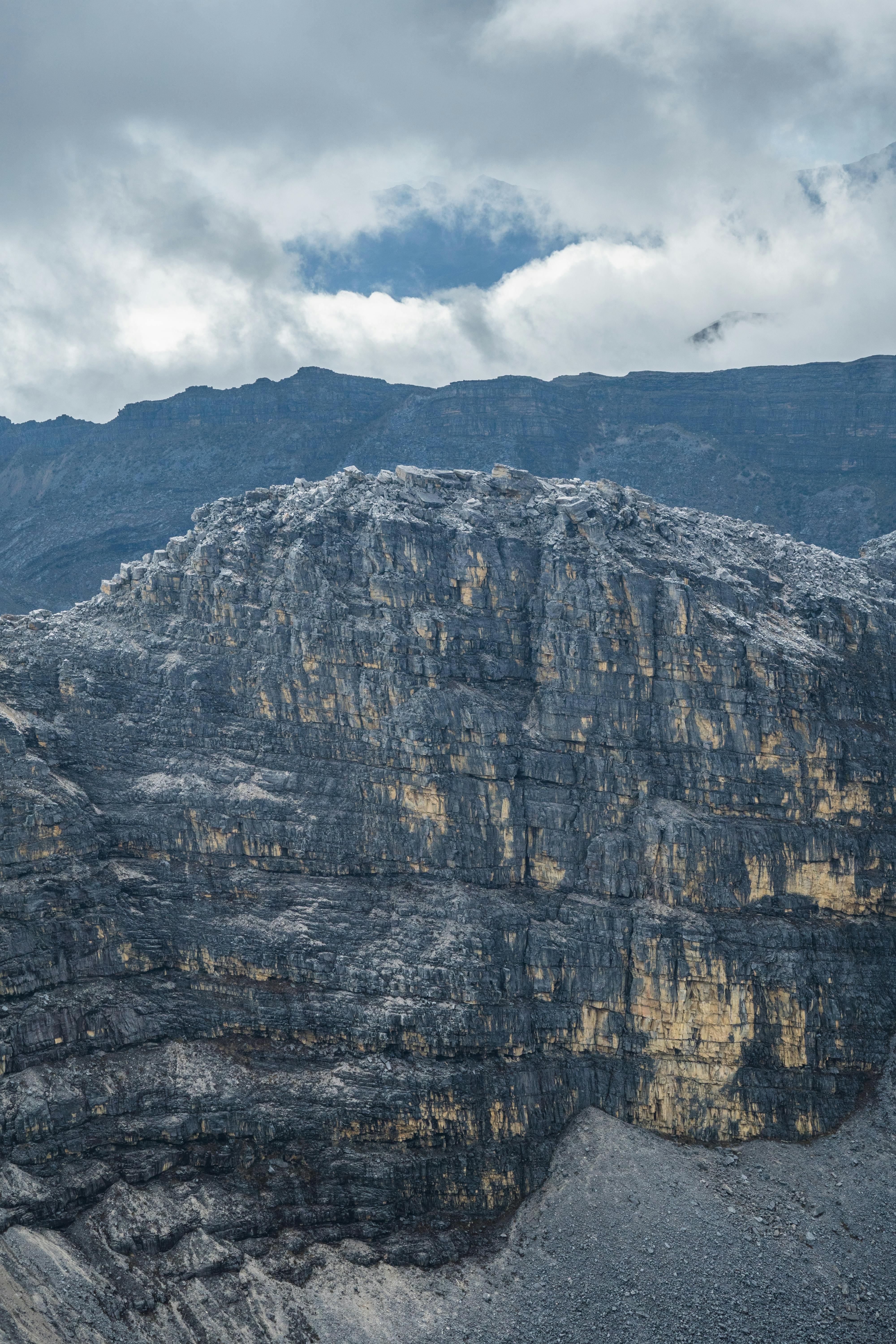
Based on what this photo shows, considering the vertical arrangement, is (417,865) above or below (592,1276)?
above

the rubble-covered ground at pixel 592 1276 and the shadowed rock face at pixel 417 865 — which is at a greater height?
the shadowed rock face at pixel 417 865

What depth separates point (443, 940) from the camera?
3760 inches

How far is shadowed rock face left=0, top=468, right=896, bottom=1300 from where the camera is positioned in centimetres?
8781

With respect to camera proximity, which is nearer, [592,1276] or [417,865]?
[592,1276]

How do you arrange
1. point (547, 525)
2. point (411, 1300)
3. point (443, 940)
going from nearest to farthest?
point (411, 1300), point (443, 940), point (547, 525)

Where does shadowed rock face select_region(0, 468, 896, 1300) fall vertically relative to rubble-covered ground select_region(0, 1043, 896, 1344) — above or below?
above

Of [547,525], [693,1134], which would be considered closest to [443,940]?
[693,1134]

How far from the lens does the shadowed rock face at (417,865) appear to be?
87812mm

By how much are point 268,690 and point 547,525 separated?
34.2 metres

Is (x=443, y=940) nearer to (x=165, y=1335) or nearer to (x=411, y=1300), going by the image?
(x=411, y=1300)

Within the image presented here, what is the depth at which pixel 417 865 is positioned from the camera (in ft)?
329

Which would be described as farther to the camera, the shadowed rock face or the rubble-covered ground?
the shadowed rock face

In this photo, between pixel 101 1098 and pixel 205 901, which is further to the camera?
pixel 205 901

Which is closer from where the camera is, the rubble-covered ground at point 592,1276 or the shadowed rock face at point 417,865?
the rubble-covered ground at point 592,1276
